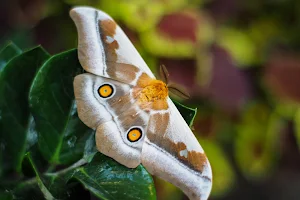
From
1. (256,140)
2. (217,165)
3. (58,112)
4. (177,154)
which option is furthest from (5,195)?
(256,140)

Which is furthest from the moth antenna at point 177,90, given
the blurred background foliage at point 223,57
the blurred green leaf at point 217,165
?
the blurred green leaf at point 217,165

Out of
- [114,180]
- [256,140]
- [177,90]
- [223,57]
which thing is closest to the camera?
[114,180]

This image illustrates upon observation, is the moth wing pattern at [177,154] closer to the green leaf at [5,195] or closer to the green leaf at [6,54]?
the green leaf at [5,195]

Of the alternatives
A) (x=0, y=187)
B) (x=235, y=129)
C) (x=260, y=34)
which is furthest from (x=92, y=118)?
(x=260, y=34)

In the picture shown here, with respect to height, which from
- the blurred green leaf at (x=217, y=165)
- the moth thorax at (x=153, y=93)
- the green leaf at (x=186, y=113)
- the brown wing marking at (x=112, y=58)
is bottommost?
the blurred green leaf at (x=217, y=165)

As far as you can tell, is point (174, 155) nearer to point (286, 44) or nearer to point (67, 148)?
point (67, 148)

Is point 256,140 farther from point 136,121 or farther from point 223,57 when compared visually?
point 136,121
